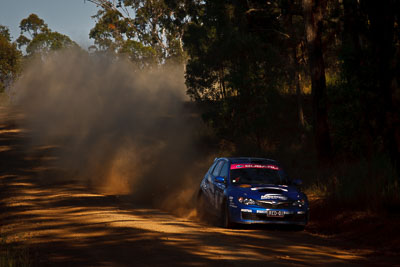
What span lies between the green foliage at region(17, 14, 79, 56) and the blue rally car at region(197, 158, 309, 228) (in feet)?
269

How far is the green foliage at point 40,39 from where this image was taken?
3740 inches

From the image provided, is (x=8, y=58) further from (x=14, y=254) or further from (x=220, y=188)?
(x=14, y=254)

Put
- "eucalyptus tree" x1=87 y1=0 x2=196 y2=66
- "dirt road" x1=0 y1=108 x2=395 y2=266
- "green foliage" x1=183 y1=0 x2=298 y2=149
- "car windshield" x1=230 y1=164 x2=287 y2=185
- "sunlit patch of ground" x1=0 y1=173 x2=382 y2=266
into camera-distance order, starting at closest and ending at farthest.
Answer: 1. "dirt road" x1=0 y1=108 x2=395 y2=266
2. "sunlit patch of ground" x1=0 y1=173 x2=382 y2=266
3. "car windshield" x1=230 y1=164 x2=287 y2=185
4. "green foliage" x1=183 y1=0 x2=298 y2=149
5. "eucalyptus tree" x1=87 y1=0 x2=196 y2=66

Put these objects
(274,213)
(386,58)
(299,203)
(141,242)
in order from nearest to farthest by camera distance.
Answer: (141,242)
(274,213)
(299,203)
(386,58)

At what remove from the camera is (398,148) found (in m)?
13.6

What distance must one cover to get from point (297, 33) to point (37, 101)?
24251 mm

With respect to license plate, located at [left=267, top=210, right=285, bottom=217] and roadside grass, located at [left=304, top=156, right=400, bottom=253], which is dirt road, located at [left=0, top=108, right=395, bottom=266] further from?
roadside grass, located at [left=304, top=156, right=400, bottom=253]

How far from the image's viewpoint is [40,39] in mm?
96125

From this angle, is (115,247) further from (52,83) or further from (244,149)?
(52,83)

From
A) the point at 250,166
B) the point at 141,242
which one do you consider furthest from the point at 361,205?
the point at 141,242

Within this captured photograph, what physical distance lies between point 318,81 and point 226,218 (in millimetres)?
9003

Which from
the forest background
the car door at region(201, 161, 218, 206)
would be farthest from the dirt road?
the forest background

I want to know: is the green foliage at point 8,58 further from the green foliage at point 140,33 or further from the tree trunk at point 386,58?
the tree trunk at point 386,58

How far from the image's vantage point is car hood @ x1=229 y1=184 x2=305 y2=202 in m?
12.3
